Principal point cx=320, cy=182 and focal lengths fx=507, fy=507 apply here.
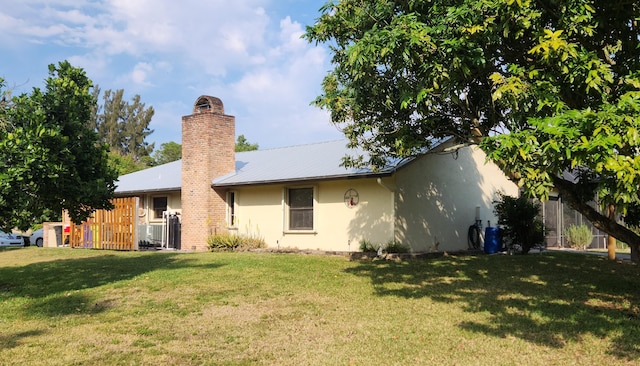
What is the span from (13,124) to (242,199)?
1063 cm

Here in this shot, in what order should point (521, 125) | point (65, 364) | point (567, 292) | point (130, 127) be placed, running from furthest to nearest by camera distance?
point (130, 127) → point (567, 292) → point (521, 125) → point (65, 364)

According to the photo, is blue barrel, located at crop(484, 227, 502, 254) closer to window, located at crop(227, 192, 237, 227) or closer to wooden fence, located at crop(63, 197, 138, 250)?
window, located at crop(227, 192, 237, 227)

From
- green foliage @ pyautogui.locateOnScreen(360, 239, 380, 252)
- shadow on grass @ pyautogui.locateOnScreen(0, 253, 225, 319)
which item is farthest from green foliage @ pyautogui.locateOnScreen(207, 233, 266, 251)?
green foliage @ pyautogui.locateOnScreen(360, 239, 380, 252)

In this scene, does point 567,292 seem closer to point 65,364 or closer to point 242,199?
point 65,364

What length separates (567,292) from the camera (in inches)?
375

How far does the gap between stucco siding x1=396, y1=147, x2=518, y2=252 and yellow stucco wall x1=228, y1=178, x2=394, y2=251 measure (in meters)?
0.60

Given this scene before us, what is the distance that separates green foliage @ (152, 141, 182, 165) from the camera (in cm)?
6262

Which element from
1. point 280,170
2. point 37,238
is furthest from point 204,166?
point 37,238

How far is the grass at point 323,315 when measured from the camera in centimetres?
584

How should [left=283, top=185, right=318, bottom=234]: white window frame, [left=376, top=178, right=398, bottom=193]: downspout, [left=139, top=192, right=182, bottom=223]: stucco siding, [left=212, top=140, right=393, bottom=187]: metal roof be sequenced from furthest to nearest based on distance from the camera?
[left=139, top=192, right=182, bottom=223]: stucco siding
[left=283, top=185, right=318, bottom=234]: white window frame
[left=212, top=140, right=393, bottom=187]: metal roof
[left=376, top=178, right=398, bottom=193]: downspout

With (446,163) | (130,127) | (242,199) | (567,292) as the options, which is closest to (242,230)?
(242,199)

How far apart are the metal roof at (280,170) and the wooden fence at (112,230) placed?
147cm

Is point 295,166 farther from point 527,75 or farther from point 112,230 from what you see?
point 527,75

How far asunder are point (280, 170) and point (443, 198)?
20.0ft
